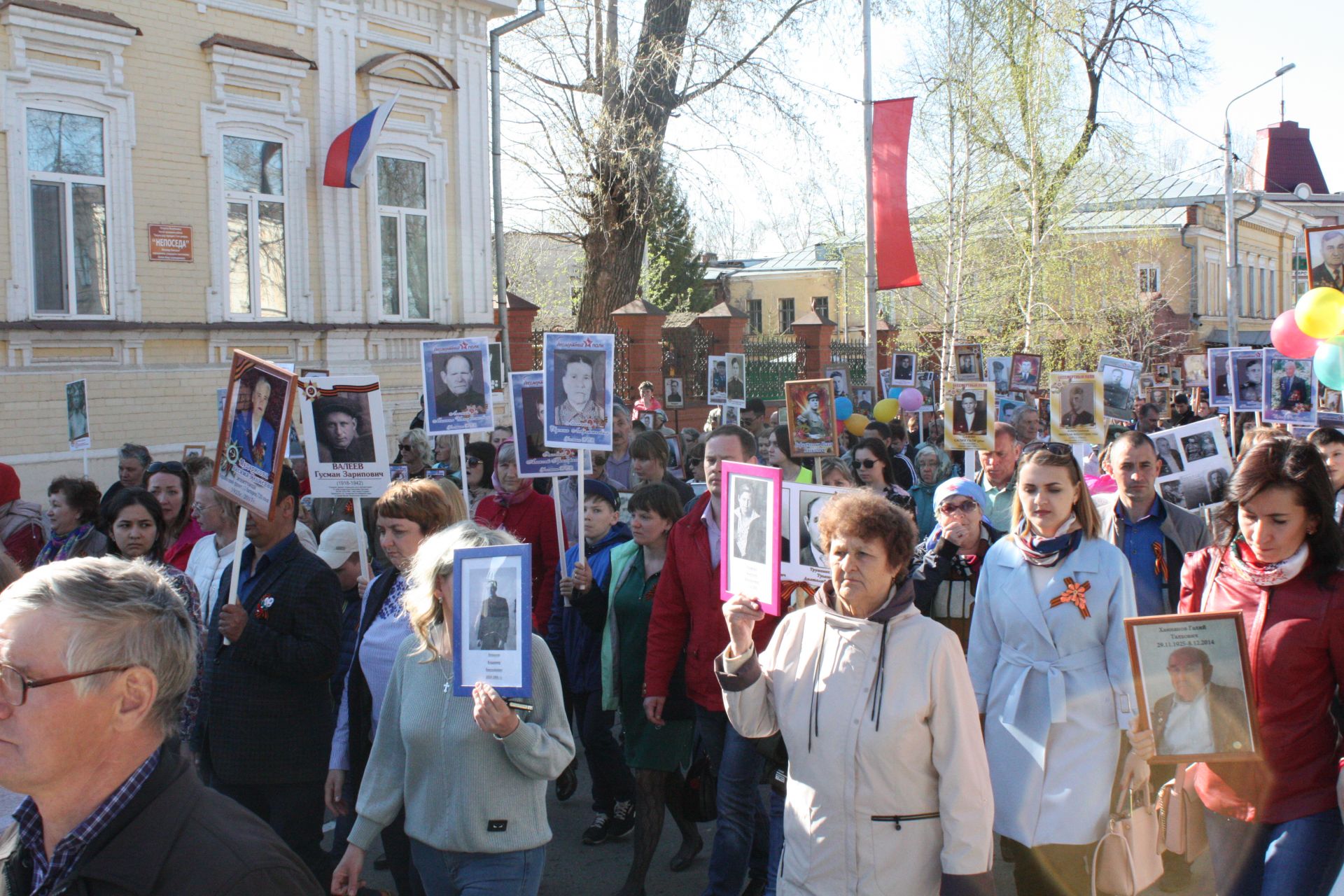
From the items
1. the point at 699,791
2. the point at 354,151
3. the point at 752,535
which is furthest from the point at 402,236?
the point at 752,535

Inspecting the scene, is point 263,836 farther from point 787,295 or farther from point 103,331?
point 787,295

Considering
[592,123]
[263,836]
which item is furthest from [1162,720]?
[592,123]

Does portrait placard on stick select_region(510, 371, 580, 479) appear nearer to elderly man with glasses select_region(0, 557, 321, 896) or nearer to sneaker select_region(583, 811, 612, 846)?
sneaker select_region(583, 811, 612, 846)

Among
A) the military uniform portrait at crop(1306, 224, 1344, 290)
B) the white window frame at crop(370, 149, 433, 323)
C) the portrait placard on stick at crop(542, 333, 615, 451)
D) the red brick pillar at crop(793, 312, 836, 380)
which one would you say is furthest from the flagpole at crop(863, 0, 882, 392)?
the portrait placard on stick at crop(542, 333, 615, 451)

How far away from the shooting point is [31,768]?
2.01m

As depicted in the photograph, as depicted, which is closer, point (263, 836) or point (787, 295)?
point (263, 836)

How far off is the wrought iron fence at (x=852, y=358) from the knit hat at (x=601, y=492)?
19.6 metres

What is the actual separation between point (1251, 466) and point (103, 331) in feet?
44.7

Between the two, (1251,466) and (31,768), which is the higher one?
(1251,466)

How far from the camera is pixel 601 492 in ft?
21.2

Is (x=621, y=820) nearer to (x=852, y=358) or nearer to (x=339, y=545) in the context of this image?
(x=339, y=545)

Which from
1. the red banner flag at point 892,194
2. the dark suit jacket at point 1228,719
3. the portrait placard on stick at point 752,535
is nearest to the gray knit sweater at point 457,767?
the portrait placard on stick at point 752,535

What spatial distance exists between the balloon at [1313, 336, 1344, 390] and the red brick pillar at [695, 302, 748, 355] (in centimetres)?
1362

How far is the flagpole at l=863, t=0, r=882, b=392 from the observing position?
19.5 meters
